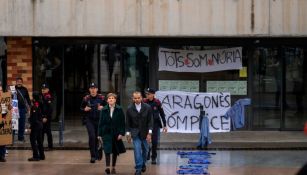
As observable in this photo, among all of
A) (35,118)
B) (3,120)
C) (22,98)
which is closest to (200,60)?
(22,98)

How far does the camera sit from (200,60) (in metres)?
17.8

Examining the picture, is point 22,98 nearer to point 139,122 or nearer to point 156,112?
point 156,112

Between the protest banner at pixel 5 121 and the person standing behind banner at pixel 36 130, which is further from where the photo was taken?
the protest banner at pixel 5 121

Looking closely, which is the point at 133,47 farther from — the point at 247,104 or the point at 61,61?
the point at 247,104

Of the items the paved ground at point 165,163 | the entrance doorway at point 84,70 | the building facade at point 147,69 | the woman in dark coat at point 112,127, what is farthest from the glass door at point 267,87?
the woman in dark coat at point 112,127

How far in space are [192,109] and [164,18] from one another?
2.82 meters

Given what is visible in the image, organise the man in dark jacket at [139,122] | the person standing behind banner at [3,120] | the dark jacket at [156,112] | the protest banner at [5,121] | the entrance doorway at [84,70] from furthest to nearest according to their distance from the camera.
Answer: the entrance doorway at [84,70], the protest banner at [5,121], the person standing behind banner at [3,120], the dark jacket at [156,112], the man in dark jacket at [139,122]

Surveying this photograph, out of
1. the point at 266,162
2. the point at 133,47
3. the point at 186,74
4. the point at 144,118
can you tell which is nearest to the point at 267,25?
the point at 186,74

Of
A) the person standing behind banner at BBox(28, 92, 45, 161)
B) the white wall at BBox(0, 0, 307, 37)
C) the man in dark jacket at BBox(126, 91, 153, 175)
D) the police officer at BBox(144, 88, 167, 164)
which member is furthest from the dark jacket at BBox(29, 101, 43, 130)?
the white wall at BBox(0, 0, 307, 37)

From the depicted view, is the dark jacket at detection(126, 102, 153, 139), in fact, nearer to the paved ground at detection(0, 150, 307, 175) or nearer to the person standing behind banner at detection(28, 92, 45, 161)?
the paved ground at detection(0, 150, 307, 175)

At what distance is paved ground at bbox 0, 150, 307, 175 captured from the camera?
11.4 m

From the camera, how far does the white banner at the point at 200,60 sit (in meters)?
17.7

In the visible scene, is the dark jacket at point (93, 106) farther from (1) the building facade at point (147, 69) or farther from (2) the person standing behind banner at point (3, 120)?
(1) the building facade at point (147, 69)

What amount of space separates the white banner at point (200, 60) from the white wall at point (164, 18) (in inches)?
46.5
